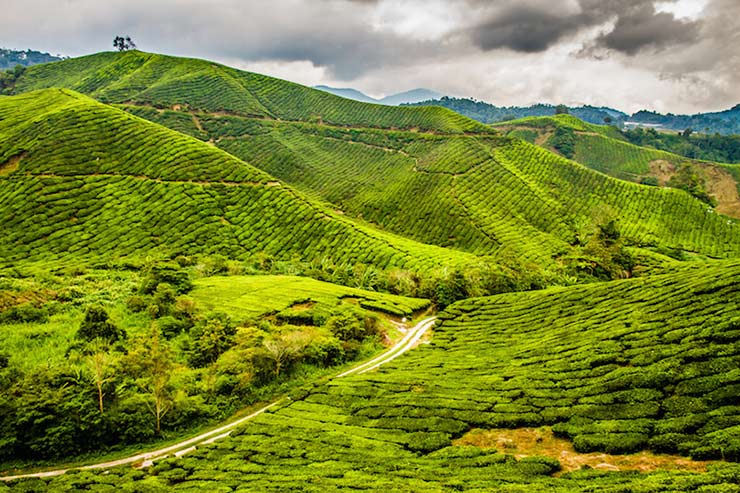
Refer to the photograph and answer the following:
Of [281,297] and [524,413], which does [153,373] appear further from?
[524,413]

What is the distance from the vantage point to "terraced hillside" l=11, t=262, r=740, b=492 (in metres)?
21.0

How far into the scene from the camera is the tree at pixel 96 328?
133ft

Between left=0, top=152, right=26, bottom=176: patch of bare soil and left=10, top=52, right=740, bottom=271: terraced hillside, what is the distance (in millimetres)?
64274

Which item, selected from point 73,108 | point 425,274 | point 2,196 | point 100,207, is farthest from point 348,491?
point 73,108

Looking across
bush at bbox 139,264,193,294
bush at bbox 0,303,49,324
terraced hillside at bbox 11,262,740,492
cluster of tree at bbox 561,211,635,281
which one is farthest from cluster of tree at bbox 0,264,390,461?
cluster of tree at bbox 561,211,635,281

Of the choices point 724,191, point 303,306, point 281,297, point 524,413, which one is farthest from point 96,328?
point 724,191

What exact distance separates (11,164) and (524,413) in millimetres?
114636

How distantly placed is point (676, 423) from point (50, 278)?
69.6 meters

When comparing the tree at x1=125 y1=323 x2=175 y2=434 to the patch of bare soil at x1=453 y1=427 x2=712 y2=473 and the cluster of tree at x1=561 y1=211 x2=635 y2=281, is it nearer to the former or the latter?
the patch of bare soil at x1=453 y1=427 x2=712 y2=473

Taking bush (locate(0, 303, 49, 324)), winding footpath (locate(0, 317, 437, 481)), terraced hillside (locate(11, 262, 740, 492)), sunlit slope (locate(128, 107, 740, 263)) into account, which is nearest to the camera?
terraced hillside (locate(11, 262, 740, 492))

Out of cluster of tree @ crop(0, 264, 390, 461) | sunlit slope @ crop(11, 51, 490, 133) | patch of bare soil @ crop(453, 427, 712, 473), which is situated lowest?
patch of bare soil @ crop(453, 427, 712, 473)

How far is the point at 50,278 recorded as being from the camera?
2260 inches

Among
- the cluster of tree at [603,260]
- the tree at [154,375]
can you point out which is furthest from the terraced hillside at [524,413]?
the cluster of tree at [603,260]

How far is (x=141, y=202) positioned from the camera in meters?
90.6
